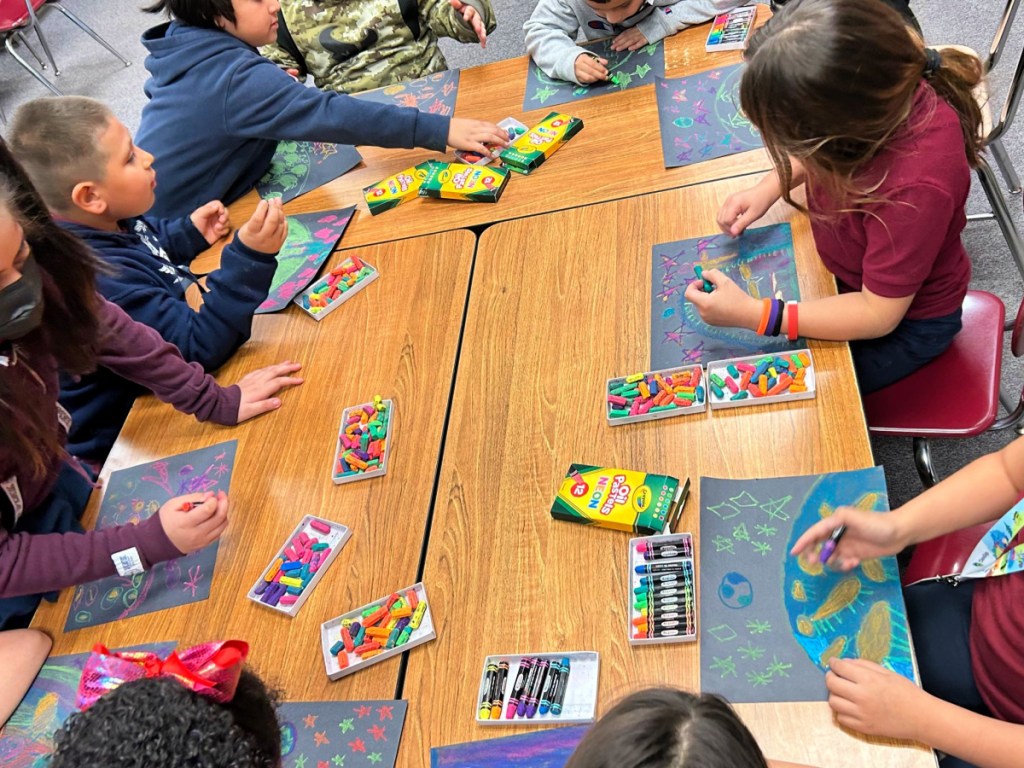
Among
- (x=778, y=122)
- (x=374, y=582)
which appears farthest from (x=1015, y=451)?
(x=374, y=582)

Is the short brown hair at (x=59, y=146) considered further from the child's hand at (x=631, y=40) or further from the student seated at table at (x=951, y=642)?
the student seated at table at (x=951, y=642)

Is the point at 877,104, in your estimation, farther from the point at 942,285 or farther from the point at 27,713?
the point at 27,713

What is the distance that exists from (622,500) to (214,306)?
0.86 meters

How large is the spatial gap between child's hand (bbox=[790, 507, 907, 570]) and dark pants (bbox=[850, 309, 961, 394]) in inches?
17.5

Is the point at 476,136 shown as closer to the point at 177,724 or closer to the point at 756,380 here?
the point at 756,380

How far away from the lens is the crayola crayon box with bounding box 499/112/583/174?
176cm

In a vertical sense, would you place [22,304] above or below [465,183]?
above

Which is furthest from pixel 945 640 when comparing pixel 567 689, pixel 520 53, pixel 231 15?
pixel 520 53

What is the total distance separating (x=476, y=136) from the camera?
5.97 ft

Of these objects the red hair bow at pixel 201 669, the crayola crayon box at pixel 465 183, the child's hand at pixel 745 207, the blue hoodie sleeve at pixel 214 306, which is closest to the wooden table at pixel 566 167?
the crayola crayon box at pixel 465 183

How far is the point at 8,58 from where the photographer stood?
4871mm

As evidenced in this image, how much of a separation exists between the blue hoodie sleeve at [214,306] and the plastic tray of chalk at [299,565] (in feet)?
1.57

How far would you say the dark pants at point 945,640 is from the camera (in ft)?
3.62

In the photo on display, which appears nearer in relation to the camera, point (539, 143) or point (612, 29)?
point (539, 143)
